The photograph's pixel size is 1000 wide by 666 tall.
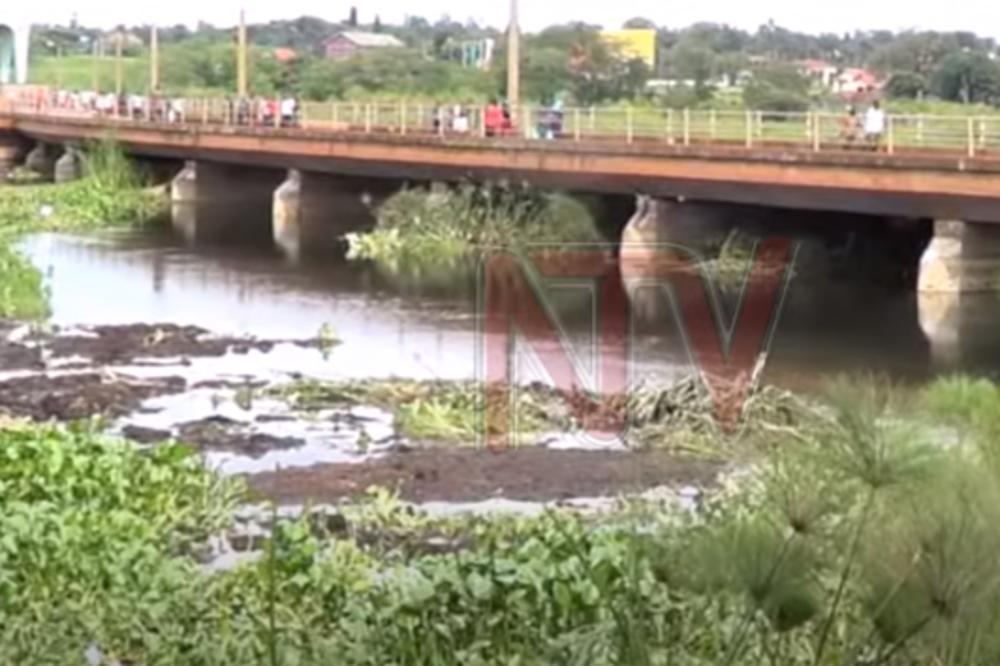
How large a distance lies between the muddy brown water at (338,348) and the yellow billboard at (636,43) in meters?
32.1

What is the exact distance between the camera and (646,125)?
102 ft

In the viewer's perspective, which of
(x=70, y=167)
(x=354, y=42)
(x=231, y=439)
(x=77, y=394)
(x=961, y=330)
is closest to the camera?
(x=231, y=439)

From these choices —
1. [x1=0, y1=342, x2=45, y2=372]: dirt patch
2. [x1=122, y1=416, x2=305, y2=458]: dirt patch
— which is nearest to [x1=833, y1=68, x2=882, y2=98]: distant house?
[x1=0, y1=342, x2=45, y2=372]: dirt patch

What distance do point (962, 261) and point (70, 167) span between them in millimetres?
31196

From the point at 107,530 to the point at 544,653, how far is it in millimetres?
4604

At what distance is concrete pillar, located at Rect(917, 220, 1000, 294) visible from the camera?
81.9ft

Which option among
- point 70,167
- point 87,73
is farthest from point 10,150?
point 87,73

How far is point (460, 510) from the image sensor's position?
1230 cm

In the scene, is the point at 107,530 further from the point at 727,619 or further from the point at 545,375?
the point at 545,375

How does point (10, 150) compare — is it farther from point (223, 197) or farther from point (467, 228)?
point (467, 228)

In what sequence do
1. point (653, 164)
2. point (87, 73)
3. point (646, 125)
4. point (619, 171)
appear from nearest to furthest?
point (653, 164) < point (619, 171) < point (646, 125) < point (87, 73)

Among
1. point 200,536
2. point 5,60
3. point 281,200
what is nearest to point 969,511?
point 200,536

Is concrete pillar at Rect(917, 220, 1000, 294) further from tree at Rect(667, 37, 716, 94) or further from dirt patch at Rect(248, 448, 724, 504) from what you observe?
tree at Rect(667, 37, 716, 94)

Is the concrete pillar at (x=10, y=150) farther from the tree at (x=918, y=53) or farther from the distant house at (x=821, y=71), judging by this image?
the tree at (x=918, y=53)
